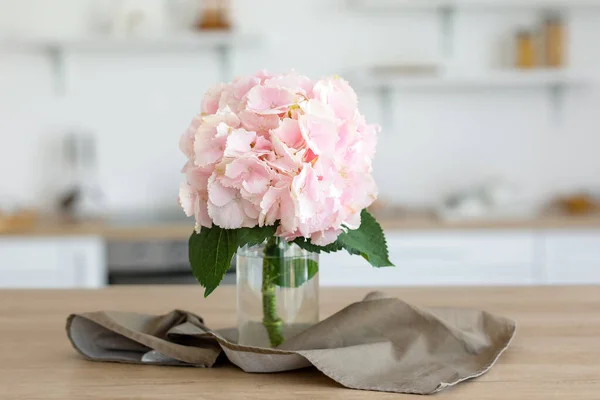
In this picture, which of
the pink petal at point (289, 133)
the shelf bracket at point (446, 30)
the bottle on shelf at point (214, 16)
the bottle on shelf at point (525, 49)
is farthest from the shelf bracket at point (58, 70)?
the pink petal at point (289, 133)

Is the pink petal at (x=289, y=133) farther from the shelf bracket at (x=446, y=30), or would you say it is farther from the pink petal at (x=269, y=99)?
the shelf bracket at (x=446, y=30)

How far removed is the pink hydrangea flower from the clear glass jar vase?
0.08 metres

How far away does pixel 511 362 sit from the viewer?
1107mm

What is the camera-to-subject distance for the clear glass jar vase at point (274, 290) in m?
1.11

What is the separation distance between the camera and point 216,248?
3.48 ft

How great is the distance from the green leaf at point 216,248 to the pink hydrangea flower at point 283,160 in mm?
17

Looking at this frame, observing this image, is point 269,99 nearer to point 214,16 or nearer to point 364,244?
point 364,244

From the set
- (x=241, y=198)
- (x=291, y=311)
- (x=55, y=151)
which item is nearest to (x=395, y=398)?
(x=291, y=311)

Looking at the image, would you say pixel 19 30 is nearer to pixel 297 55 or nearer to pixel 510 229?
pixel 297 55

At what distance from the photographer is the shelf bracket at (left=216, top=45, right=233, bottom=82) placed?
12.6 ft

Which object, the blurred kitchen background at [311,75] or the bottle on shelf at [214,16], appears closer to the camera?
the bottle on shelf at [214,16]

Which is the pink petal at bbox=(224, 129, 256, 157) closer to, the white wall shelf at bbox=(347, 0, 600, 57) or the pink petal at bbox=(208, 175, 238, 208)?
the pink petal at bbox=(208, 175, 238, 208)

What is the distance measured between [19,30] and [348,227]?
324 centimetres

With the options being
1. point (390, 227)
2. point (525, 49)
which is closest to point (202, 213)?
point (390, 227)
